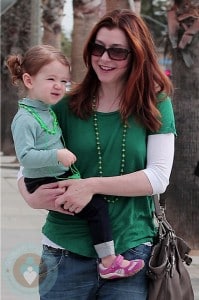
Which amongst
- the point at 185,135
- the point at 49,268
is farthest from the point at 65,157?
the point at 185,135

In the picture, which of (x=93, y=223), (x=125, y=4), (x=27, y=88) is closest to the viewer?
(x=93, y=223)

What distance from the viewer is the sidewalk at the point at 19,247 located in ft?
11.7

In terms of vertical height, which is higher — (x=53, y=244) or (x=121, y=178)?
(x=121, y=178)

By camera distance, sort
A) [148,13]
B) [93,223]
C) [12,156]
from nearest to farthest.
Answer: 1. [93,223]
2. [12,156]
3. [148,13]

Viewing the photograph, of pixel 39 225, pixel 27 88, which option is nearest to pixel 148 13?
pixel 39 225

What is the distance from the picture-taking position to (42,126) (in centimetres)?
295

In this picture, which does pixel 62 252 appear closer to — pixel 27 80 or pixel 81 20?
pixel 27 80

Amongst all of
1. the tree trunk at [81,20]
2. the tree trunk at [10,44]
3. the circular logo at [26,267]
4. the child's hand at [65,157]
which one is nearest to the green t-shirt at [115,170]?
the child's hand at [65,157]

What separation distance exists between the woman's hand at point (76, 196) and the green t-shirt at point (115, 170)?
0.31 ft

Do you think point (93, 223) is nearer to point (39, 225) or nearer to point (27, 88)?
point (27, 88)

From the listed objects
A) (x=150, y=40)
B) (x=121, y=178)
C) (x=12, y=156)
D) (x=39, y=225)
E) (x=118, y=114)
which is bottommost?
(x=12, y=156)

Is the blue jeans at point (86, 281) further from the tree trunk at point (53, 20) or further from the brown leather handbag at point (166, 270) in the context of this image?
the tree trunk at point (53, 20)

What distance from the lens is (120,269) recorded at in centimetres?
288

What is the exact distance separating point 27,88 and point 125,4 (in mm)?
6644
